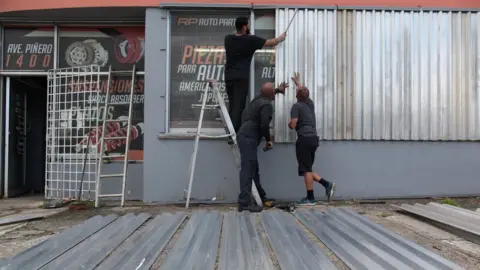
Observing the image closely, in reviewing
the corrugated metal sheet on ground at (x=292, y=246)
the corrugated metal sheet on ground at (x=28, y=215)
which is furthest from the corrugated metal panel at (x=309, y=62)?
the corrugated metal sheet on ground at (x=28, y=215)

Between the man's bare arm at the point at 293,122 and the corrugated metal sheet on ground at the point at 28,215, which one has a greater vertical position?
the man's bare arm at the point at 293,122

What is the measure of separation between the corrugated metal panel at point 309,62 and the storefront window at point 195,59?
34.1 inches

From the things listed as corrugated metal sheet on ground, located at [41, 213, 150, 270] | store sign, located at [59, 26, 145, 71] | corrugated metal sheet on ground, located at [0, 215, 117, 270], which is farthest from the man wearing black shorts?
store sign, located at [59, 26, 145, 71]

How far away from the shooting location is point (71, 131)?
7.40 metres

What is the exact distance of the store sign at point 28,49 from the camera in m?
7.55

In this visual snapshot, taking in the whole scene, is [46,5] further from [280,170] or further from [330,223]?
[330,223]

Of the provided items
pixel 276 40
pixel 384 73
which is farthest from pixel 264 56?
pixel 384 73

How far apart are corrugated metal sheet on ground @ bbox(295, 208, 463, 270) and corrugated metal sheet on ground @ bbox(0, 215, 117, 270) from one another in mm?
2371

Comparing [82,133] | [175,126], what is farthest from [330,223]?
[82,133]

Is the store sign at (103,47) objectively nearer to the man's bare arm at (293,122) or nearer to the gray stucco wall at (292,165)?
the gray stucco wall at (292,165)

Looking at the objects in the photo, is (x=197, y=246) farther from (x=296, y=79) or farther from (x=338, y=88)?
(x=338, y=88)

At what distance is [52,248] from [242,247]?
1.73m

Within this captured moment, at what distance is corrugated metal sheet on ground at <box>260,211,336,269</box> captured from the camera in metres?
3.22

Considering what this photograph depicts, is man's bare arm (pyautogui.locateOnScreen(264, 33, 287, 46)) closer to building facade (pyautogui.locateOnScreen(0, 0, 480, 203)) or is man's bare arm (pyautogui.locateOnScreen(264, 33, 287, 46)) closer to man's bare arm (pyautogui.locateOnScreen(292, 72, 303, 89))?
building facade (pyautogui.locateOnScreen(0, 0, 480, 203))
